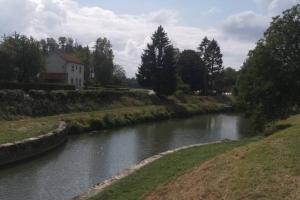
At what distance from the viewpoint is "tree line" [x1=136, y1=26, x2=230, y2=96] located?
243 ft

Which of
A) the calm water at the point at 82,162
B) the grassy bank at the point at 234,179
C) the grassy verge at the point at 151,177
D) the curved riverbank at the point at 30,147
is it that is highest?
the grassy bank at the point at 234,179

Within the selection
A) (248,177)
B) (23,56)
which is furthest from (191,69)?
(248,177)

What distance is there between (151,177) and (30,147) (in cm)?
1236

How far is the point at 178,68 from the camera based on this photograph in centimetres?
9800

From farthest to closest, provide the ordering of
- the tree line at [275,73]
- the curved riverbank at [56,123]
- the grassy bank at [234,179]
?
the tree line at [275,73] < the curved riverbank at [56,123] < the grassy bank at [234,179]

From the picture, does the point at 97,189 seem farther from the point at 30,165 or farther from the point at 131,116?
the point at 131,116

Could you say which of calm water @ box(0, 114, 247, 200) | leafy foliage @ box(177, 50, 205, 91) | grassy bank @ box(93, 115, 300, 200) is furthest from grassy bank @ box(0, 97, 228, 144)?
leafy foliage @ box(177, 50, 205, 91)

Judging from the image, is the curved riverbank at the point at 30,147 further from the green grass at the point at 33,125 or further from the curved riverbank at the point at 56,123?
the green grass at the point at 33,125

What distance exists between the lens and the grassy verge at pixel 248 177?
10.3 metres

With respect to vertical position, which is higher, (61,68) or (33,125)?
(61,68)

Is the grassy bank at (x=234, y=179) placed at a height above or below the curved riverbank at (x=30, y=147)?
above

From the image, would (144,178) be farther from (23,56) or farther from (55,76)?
(55,76)

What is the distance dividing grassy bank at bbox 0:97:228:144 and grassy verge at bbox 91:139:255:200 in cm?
998

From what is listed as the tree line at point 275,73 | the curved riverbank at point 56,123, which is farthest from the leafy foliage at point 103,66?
the tree line at point 275,73
